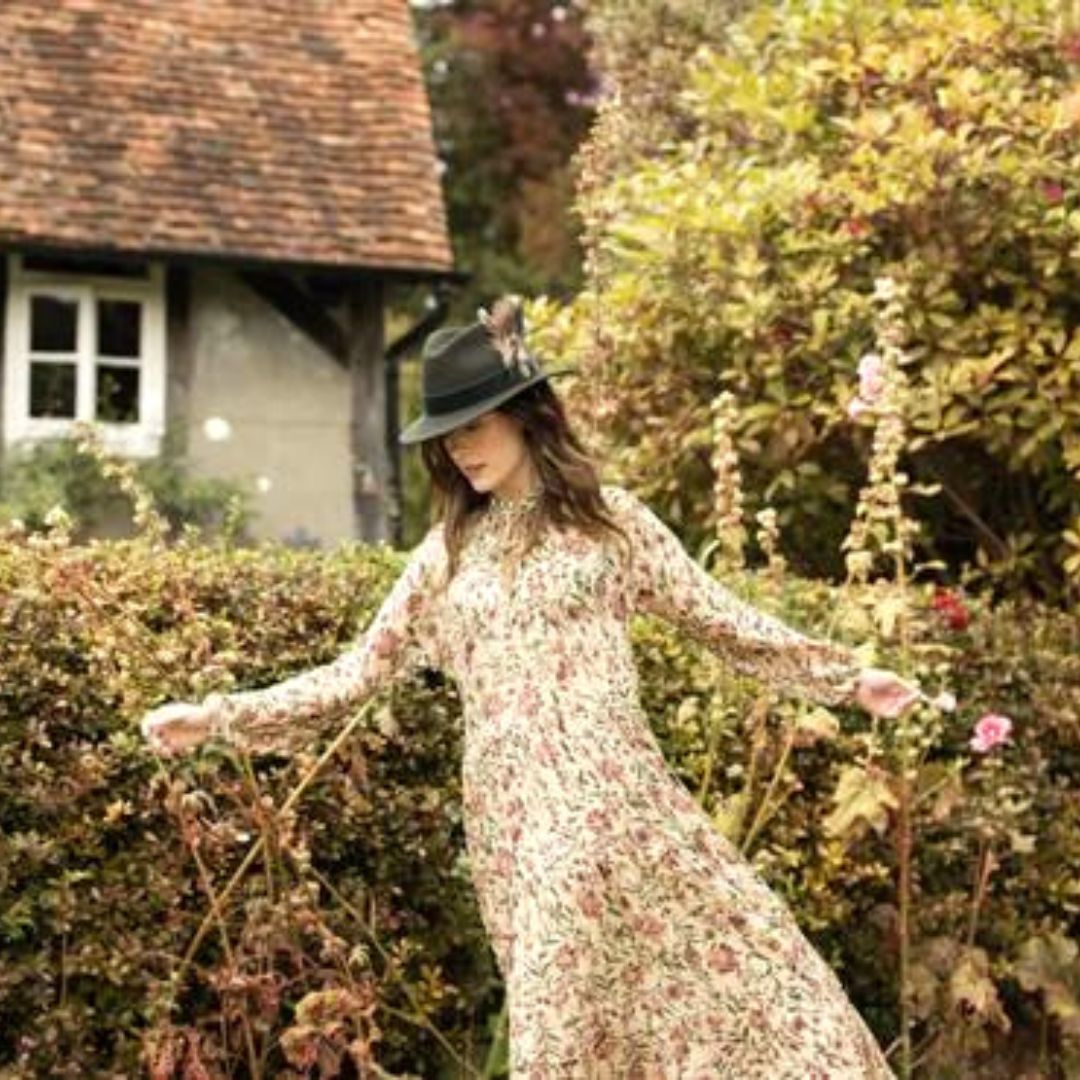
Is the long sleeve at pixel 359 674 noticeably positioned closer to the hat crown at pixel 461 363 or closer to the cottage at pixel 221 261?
the hat crown at pixel 461 363

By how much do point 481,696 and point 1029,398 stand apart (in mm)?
3108

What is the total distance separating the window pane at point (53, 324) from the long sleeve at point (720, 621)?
1058 centimetres

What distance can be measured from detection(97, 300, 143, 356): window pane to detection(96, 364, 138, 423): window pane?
121mm

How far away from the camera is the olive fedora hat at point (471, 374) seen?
4.20 m

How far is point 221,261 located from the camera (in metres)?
13.9

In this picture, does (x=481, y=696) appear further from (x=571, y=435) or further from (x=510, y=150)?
(x=510, y=150)

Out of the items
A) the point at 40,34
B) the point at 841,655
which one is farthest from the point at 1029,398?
the point at 40,34

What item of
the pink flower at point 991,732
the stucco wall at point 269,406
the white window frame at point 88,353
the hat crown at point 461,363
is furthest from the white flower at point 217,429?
the hat crown at point 461,363

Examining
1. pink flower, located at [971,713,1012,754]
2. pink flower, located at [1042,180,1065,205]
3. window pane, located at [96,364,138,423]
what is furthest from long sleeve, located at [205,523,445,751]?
window pane, located at [96,364,138,423]

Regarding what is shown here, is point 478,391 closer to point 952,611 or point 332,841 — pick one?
point 332,841

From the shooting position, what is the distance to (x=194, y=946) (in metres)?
4.80

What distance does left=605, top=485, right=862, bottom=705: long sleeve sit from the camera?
4.38 meters

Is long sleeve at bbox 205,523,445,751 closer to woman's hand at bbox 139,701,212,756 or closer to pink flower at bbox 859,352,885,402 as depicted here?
woman's hand at bbox 139,701,212,756

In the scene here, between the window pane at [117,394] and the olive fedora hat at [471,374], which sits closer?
the olive fedora hat at [471,374]
